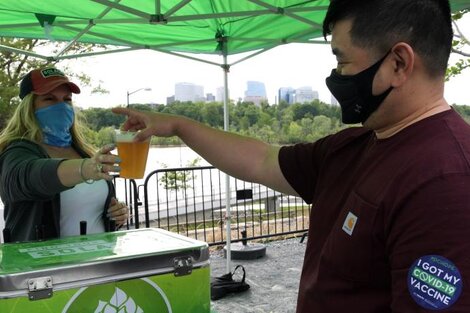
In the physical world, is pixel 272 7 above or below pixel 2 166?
above

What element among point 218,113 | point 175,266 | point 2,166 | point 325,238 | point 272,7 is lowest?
point 175,266

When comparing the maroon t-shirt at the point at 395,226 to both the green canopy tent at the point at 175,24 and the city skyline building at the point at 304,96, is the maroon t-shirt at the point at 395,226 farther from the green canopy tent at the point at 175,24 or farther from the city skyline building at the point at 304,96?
the city skyline building at the point at 304,96

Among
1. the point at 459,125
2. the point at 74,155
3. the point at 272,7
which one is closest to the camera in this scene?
the point at 459,125

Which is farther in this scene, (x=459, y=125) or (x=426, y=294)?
(x=459, y=125)

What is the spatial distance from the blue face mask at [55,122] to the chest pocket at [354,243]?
1.48 meters

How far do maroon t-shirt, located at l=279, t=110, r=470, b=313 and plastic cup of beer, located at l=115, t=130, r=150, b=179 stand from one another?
680mm

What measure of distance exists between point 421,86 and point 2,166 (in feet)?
5.40

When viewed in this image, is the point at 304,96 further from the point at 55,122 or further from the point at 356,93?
the point at 356,93

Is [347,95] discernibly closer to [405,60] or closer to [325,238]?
[405,60]

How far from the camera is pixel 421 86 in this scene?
41.8 inches

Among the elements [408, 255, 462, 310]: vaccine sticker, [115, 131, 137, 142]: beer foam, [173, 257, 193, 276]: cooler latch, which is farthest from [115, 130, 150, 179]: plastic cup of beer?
[408, 255, 462, 310]: vaccine sticker

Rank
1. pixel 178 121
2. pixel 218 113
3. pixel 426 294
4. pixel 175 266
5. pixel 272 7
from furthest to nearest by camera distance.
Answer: pixel 218 113 → pixel 272 7 → pixel 178 121 → pixel 175 266 → pixel 426 294

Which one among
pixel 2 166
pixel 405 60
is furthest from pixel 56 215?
pixel 405 60

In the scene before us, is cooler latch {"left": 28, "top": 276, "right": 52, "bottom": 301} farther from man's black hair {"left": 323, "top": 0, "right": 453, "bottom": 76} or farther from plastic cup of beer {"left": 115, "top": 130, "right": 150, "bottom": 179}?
man's black hair {"left": 323, "top": 0, "right": 453, "bottom": 76}
